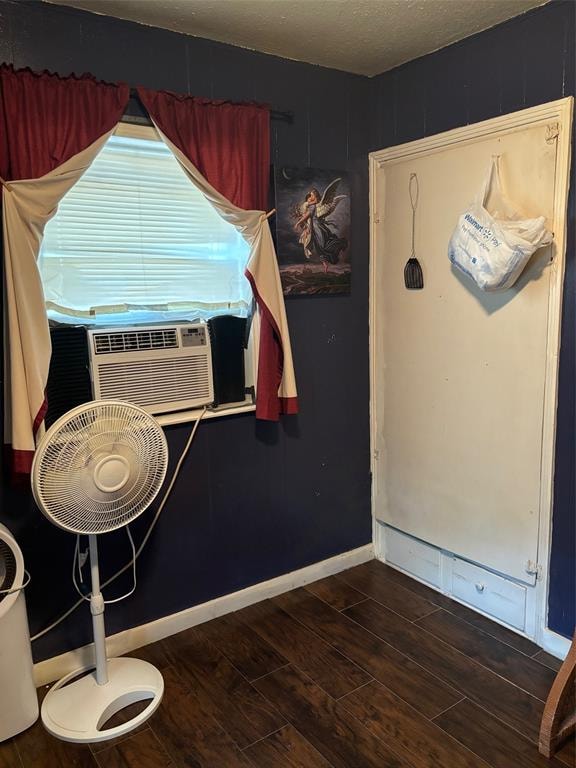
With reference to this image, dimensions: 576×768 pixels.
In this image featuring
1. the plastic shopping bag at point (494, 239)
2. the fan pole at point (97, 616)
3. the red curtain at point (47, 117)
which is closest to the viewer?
the red curtain at point (47, 117)

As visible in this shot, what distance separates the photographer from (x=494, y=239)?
218cm

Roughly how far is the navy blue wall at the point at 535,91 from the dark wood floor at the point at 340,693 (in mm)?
403

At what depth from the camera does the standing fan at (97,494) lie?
1.79 metres

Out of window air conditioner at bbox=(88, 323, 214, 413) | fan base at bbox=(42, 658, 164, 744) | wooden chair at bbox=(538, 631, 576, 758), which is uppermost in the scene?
window air conditioner at bbox=(88, 323, 214, 413)

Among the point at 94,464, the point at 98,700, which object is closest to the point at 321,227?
the point at 94,464

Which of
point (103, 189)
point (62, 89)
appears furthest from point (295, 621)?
point (62, 89)

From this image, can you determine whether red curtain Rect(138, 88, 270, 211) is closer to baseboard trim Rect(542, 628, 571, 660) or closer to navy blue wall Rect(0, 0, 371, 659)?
navy blue wall Rect(0, 0, 371, 659)

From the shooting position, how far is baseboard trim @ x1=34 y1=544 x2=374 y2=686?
87.6 inches

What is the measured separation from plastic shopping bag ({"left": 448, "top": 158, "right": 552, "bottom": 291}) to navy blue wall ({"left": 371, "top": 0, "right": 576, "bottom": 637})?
0.49 feet

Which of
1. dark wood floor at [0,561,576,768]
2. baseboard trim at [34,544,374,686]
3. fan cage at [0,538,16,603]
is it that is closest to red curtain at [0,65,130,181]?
fan cage at [0,538,16,603]

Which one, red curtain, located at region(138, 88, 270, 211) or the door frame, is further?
red curtain, located at region(138, 88, 270, 211)

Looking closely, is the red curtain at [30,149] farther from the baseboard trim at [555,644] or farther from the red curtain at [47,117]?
the baseboard trim at [555,644]

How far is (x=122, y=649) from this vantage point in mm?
2359

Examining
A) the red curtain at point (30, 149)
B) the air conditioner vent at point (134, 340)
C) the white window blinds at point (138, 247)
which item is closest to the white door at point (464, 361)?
the white window blinds at point (138, 247)
